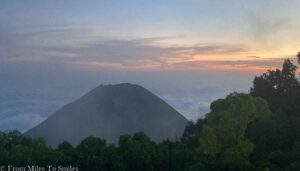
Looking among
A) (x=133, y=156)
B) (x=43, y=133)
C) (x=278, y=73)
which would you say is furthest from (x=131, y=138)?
(x=43, y=133)

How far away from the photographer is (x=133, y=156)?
118 feet

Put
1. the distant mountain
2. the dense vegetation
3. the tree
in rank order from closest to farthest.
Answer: the dense vegetation
the tree
the distant mountain

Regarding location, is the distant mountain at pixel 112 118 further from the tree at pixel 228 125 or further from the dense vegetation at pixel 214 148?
the tree at pixel 228 125

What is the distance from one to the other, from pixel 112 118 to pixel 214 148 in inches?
4104

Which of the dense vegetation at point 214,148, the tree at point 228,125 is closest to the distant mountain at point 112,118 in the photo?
the dense vegetation at point 214,148

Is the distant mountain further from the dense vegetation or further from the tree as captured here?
the tree

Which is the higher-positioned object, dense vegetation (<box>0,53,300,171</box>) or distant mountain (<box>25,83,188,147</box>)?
distant mountain (<box>25,83,188,147</box>)

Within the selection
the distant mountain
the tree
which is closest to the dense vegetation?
the tree

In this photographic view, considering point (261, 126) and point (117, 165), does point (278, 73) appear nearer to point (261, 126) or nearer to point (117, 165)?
point (261, 126)

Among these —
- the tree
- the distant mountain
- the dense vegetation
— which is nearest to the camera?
the dense vegetation

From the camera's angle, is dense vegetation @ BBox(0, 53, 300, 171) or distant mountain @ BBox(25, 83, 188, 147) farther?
distant mountain @ BBox(25, 83, 188, 147)

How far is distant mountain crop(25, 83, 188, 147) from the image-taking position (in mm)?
121875

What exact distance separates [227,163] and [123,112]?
107758mm

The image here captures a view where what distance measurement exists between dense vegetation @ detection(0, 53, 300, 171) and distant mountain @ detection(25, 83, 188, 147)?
2995 inches
